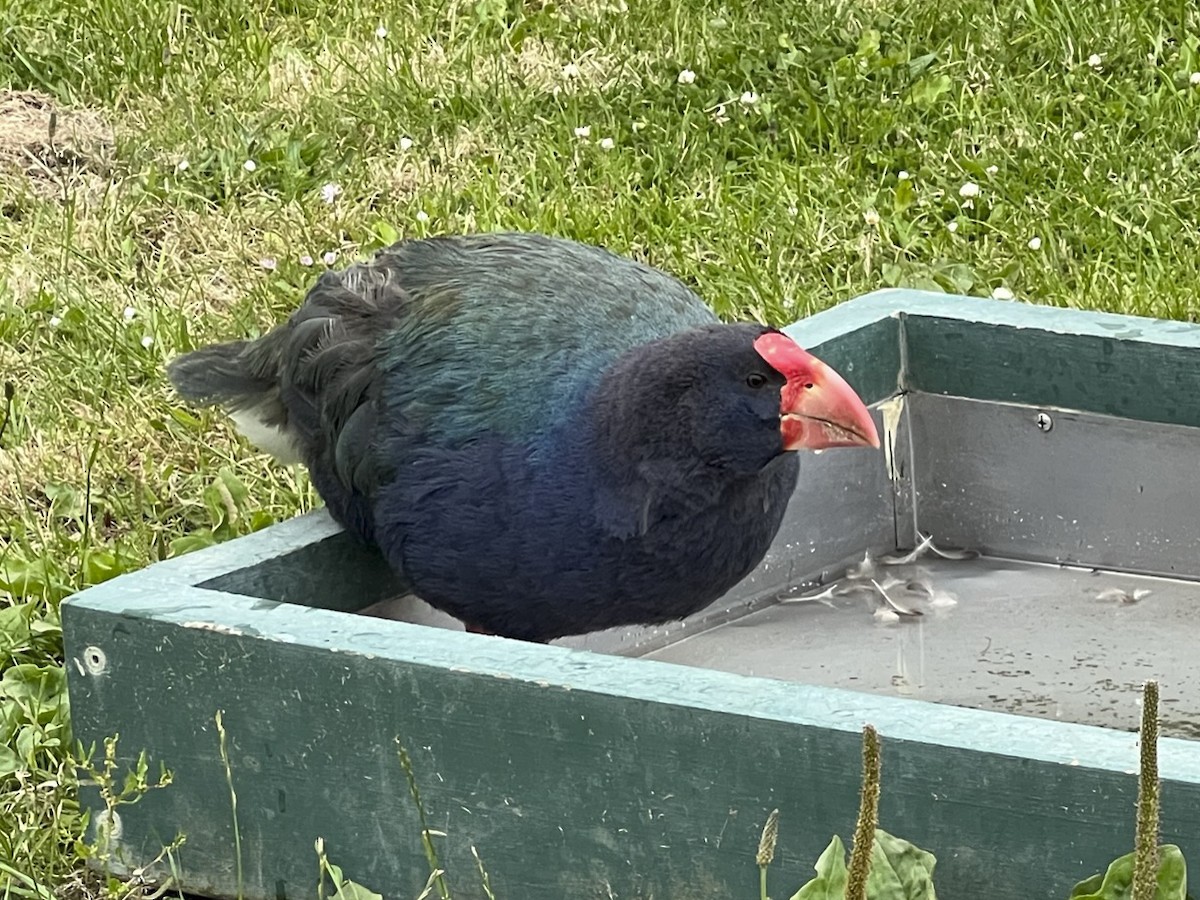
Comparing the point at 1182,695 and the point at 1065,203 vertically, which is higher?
the point at 1065,203

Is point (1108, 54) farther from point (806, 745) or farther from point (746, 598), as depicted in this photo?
point (806, 745)

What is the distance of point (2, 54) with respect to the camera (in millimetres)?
5828

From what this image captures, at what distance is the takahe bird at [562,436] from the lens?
114 inches

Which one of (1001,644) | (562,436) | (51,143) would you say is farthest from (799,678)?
(51,143)

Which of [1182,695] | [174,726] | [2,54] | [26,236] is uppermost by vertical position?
[2,54]

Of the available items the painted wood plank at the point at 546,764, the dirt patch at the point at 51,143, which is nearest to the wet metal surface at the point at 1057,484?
the painted wood plank at the point at 546,764

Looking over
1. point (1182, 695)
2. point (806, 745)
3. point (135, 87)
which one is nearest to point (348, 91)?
point (135, 87)

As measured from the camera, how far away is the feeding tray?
232 centimetres

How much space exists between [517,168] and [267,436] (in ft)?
6.18

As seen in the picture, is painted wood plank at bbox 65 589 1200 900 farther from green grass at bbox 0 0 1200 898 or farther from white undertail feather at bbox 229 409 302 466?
green grass at bbox 0 0 1200 898

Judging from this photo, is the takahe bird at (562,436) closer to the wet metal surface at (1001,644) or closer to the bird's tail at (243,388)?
the bird's tail at (243,388)

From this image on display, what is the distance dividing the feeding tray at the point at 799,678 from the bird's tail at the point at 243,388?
277 mm

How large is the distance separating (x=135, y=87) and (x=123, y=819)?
3.20 m

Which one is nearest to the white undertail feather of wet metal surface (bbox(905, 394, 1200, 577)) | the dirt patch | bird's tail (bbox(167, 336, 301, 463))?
bird's tail (bbox(167, 336, 301, 463))
